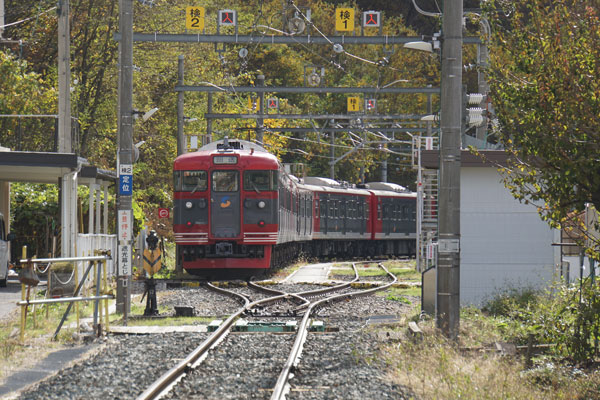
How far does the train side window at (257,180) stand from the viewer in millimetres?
26094

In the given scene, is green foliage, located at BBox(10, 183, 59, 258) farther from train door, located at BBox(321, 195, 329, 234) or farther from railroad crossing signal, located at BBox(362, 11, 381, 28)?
railroad crossing signal, located at BBox(362, 11, 381, 28)

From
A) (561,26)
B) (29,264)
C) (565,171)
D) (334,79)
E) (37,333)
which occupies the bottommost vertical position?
(37,333)

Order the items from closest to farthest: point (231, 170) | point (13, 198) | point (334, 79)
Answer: point (231, 170)
point (13, 198)
point (334, 79)

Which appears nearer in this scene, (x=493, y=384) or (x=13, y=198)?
(x=493, y=384)

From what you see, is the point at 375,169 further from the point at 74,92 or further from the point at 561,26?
the point at 561,26

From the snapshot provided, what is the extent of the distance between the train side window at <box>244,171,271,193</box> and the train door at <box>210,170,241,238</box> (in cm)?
23

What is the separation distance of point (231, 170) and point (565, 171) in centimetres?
1593

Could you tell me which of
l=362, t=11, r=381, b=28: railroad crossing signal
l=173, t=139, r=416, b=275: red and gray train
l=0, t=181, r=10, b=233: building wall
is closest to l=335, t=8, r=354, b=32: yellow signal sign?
l=362, t=11, r=381, b=28: railroad crossing signal

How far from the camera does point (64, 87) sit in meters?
24.8

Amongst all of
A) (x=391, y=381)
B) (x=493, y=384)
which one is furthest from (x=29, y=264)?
(x=493, y=384)

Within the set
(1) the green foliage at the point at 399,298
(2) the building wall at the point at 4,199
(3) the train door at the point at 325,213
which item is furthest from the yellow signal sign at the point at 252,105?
(1) the green foliage at the point at 399,298

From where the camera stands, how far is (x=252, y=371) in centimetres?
1081

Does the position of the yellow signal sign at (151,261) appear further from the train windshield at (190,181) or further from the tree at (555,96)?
the tree at (555,96)

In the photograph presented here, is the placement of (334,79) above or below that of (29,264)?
above
